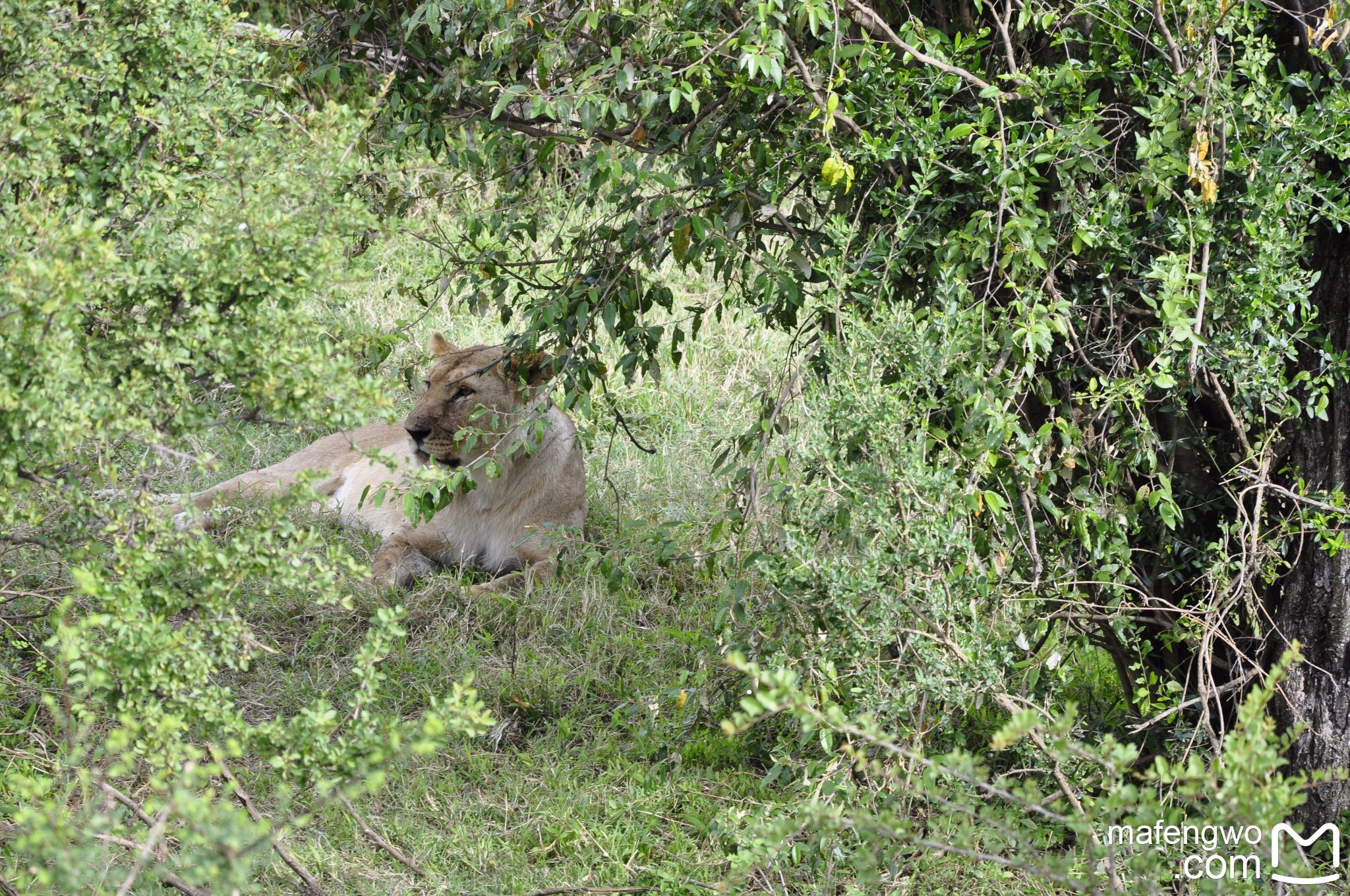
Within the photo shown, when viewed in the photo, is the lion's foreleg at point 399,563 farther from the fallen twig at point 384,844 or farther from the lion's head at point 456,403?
the fallen twig at point 384,844

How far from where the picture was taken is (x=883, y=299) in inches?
128

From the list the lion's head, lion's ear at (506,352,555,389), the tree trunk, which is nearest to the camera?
the tree trunk

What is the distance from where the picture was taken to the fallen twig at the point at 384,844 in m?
3.02

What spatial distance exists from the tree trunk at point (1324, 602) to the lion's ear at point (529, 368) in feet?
6.42

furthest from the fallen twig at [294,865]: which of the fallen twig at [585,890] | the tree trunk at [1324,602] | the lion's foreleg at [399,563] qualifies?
the tree trunk at [1324,602]

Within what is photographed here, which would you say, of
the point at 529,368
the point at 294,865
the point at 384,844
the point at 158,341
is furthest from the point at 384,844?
the point at 529,368

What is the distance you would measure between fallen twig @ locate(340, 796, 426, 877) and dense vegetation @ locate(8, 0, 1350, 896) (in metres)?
0.03

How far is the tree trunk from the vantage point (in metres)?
2.96

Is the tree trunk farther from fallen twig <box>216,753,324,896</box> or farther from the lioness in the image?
the lioness

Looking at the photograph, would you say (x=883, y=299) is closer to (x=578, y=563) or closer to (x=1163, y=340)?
(x=1163, y=340)

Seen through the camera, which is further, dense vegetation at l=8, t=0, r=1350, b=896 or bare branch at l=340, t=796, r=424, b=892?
bare branch at l=340, t=796, r=424, b=892

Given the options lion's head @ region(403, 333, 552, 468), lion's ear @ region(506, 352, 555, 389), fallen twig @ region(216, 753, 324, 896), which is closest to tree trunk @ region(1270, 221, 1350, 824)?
lion's ear @ region(506, 352, 555, 389)

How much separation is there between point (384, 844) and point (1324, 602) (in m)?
2.36

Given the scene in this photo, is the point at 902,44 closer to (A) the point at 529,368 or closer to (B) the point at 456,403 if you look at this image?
(A) the point at 529,368
